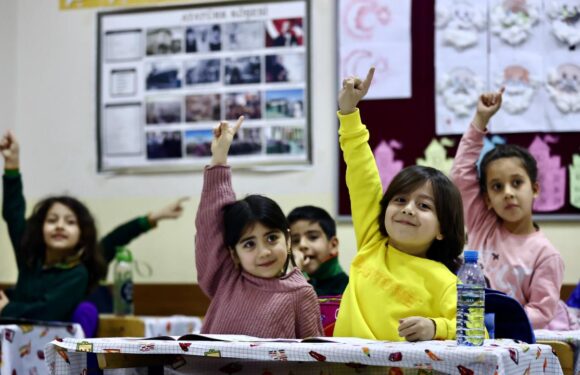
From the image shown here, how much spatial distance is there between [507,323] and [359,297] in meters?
0.34

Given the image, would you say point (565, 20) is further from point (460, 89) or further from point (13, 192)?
point (13, 192)

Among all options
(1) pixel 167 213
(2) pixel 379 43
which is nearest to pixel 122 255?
(1) pixel 167 213

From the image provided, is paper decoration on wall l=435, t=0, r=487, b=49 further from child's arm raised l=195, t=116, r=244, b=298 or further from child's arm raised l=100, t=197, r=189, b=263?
child's arm raised l=195, t=116, r=244, b=298

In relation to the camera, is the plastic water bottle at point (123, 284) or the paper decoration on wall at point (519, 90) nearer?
the paper decoration on wall at point (519, 90)

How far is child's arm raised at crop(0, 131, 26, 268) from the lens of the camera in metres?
3.36

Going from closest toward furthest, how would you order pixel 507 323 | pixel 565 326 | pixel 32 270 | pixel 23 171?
pixel 507 323 → pixel 565 326 → pixel 32 270 → pixel 23 171

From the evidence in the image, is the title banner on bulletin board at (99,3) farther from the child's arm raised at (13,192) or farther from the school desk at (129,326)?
the school desk at (129,326)

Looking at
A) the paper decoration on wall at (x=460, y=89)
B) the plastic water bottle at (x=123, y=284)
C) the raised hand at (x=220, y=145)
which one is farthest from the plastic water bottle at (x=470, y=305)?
the plastic water bottle at (x=123, y=284)

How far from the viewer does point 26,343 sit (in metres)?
2.86

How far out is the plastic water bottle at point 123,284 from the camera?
3.74m

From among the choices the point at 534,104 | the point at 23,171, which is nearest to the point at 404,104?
the point at 534,104

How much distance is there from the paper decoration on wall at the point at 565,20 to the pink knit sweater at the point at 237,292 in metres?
1.96

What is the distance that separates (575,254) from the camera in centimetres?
349

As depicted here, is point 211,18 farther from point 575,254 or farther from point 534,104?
point 575,254
